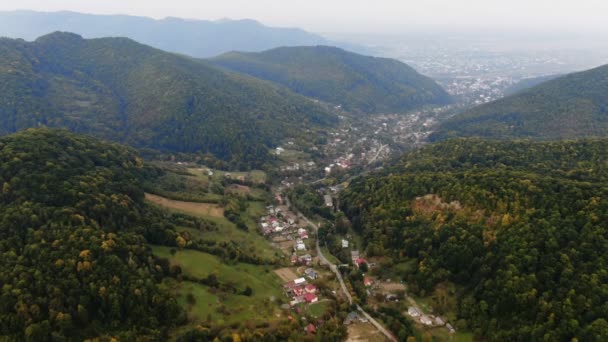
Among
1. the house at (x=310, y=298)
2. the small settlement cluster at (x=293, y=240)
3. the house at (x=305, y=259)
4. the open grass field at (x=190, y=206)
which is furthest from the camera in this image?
the open grass field at (x=190, y=206)

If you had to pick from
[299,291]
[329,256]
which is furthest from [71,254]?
[329,256]

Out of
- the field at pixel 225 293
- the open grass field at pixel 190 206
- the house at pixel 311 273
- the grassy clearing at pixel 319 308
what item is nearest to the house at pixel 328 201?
the open grass field at pixel 190 206

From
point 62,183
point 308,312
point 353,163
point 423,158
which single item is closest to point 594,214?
point 308,312

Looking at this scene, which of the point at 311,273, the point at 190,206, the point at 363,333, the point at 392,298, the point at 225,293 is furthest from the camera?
the point at 190,206

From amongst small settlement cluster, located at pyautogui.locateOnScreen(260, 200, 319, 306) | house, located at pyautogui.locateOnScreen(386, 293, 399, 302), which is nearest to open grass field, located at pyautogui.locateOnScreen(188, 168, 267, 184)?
small settlement cluster, located at pyautogui.locateOnScreen(260, 200, 319, 306)

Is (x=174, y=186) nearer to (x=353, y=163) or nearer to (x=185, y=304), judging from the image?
(x=185, y=304)

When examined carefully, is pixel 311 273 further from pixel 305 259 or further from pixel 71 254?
pixel 71 254

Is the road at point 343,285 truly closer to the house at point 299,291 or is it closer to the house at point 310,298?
the house at point 310,298
